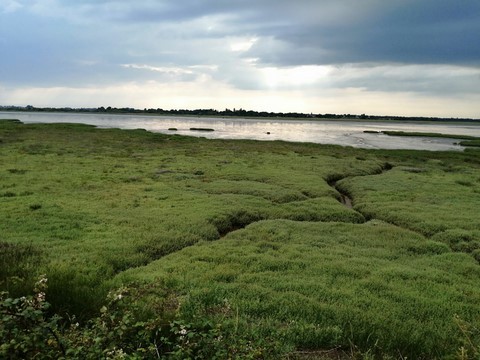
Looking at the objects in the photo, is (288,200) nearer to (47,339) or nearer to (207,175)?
(207,175)

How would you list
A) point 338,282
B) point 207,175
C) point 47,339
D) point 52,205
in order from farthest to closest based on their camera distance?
point 207,175 → point 52,205 → point 338,282 → point 47,339

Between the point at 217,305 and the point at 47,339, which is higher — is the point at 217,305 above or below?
below

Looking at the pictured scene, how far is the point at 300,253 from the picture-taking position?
45.8 feet

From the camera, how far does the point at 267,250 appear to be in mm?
14281

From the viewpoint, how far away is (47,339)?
5.69 m

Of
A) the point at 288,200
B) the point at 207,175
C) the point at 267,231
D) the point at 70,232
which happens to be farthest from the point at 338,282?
the point at 207,175

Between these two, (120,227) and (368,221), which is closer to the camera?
(120,227)

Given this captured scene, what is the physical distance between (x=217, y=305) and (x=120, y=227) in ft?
25.9

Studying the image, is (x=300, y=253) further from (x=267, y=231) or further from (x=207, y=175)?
(x=207, y=175)

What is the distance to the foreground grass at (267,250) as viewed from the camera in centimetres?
918

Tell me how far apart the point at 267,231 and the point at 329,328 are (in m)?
8.09

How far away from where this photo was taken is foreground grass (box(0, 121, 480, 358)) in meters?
9.18

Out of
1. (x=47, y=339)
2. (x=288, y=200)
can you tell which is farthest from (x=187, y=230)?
(x=47, y=339)

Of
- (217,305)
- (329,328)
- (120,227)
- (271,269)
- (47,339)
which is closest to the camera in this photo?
(47,339)
